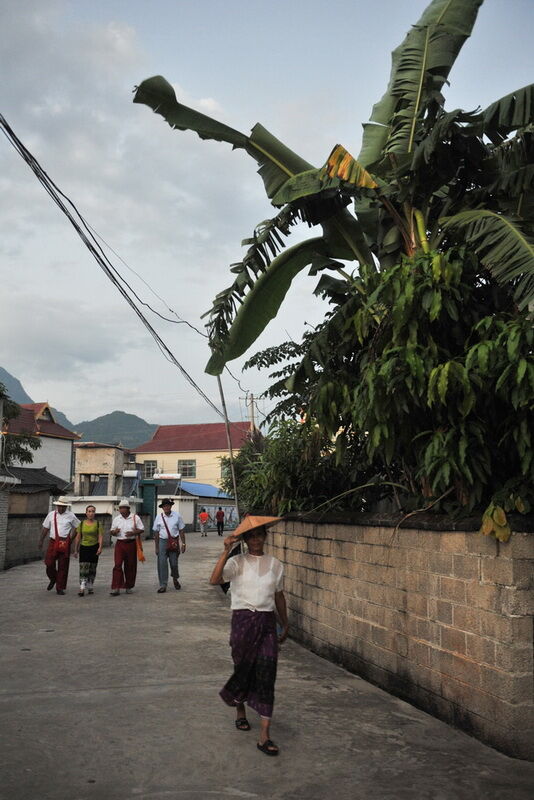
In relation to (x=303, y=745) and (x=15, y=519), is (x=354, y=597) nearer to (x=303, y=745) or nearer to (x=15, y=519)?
(x=303, y=745)

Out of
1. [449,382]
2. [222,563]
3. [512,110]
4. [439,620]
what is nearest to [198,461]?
[512,110]

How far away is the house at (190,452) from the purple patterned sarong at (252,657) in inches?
2343

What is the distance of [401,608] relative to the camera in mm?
6102

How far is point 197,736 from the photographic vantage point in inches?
194

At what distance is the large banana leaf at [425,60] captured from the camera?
23.3ft

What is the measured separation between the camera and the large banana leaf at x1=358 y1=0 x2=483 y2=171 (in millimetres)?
7109

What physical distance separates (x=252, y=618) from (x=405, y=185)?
426 centimetres

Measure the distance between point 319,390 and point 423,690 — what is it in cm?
274

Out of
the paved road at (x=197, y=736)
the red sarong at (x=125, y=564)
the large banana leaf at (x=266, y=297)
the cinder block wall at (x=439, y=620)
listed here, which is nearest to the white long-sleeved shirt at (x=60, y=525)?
the red sarong at (x=125, y=564)

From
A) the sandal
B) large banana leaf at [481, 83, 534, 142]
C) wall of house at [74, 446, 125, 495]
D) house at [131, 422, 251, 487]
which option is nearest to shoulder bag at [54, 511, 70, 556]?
the sandal

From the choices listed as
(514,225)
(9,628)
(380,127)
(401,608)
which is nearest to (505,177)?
(514,225)

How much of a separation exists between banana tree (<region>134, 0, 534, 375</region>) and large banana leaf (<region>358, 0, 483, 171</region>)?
0.04 ft

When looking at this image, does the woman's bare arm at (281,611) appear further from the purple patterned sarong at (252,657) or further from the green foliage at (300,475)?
the green foliage at (300,475)

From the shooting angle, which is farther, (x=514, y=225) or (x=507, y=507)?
(x=514, y=225)
